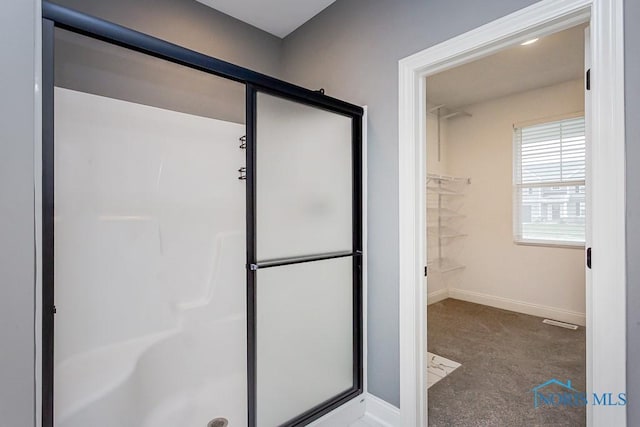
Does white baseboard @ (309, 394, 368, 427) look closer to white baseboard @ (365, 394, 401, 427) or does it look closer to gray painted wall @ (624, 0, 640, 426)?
white baseboard @ (365, 394, 401, 427)

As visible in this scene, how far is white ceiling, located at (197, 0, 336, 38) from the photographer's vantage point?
2.15 metres

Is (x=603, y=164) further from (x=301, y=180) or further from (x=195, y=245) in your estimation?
(x=195, y=245)

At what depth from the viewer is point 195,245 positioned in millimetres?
2020

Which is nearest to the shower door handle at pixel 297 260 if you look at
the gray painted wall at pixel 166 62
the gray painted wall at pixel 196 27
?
the gray painted wall at pixel 166 62

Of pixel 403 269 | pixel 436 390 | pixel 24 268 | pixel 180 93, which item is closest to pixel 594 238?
pixel 403 269

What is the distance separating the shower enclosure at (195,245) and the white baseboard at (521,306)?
2875 mm

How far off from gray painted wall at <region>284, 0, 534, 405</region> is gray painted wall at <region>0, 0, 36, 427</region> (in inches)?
60.8

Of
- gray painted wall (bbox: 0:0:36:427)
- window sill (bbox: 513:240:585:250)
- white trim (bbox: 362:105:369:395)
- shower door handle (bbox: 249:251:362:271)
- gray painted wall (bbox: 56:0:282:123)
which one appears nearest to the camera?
gray painted wall (bbox: 0:0:36:427)

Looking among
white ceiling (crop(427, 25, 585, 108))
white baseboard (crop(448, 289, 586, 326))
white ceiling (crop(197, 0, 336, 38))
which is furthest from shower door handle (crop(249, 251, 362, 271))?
white baseboard (crop(448, 289, 586, 326))

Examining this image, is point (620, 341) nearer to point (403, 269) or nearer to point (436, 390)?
point (403, 269)

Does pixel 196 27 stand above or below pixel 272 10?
below

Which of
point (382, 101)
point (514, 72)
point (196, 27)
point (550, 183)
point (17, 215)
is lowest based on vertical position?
point (17, 215)

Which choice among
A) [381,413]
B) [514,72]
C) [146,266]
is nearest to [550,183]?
[514,72]

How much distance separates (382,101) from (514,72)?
220 centimetres
